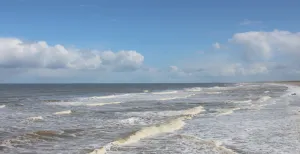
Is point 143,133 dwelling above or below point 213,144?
above

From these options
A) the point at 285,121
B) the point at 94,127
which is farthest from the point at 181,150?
the point at 285,121

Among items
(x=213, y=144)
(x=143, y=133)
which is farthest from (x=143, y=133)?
(x=213, y=144)

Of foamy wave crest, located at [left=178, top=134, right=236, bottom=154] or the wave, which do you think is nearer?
foamy wave crest, located at [left=178, top=134, right=236, bottom=154]

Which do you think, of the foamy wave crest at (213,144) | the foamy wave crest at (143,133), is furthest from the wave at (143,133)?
the foamy wave crest at (213,144)

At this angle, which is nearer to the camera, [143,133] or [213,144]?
[213,144]

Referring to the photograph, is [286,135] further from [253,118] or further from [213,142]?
[253,118]

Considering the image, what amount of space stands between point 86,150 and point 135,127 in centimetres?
774

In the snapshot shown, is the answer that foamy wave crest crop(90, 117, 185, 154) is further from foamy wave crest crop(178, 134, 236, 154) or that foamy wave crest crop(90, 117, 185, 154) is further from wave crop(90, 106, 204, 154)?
foamy wave crest crop(178, 134, 236, 154)

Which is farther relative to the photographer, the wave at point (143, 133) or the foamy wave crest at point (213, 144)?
the wave at point (143, 133)

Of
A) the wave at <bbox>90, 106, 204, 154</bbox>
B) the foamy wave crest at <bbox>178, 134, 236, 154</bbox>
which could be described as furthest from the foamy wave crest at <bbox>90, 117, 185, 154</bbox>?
the foamy wave crest at <bbox>178, 134, 236, 154</bbox>

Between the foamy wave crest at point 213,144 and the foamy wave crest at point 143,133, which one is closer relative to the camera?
the foamy wave crest at point 213,144

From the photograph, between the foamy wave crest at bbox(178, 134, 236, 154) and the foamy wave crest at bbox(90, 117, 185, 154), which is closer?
the foamy wave crest at bbox(178, 134, 236, 154)

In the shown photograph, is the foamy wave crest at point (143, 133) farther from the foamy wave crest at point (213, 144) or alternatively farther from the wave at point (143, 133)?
the foamy wave crest at point (213, 144)

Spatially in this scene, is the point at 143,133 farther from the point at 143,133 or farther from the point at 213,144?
the point at 213,144
